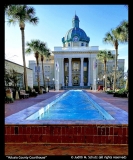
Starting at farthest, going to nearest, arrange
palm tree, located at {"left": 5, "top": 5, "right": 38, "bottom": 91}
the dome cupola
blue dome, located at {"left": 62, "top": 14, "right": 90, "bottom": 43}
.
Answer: blue dome, located at {"left": 62, "top": 14, "right": 90, "bottom": 43} < the dome cupola < palm tree, located at {"left": 5, "top": 5, "right": 38, "bottom": 91}

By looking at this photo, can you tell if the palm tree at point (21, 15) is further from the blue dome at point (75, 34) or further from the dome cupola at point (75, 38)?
the blue dome at point (75, 34)

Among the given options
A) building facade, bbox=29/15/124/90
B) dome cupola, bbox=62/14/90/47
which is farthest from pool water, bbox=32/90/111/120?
dome cupola, bbox=62/14/90/47

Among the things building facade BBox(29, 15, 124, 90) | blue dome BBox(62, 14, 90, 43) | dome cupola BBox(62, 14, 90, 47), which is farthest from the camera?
blue dome BBox(62, 14, 90, 43)

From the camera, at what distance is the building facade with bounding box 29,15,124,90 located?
48.9 metres

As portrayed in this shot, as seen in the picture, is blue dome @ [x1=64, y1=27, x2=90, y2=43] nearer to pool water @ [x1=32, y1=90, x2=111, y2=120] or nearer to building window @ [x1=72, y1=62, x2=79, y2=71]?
building window @ [x1=72, y1=62, x2=79, y2=71]

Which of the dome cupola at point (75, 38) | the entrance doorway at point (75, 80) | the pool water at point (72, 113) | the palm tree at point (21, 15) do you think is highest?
the dome cupola at point (75, 38)

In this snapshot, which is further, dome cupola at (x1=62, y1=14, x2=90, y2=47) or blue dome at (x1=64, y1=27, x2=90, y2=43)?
blue dome at (x1=64, y1=27, x2=90, y2=43)

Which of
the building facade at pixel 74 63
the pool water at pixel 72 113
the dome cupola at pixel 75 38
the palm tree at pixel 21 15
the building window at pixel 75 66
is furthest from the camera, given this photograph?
the dome cupola at pixel 75 38

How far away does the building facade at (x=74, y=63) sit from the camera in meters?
48.9

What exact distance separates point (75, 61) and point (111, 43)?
3077 cm

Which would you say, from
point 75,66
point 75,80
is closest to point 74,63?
point 75,66

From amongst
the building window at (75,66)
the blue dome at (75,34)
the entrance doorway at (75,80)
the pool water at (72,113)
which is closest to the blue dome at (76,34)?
the blue dome at (75,34)
